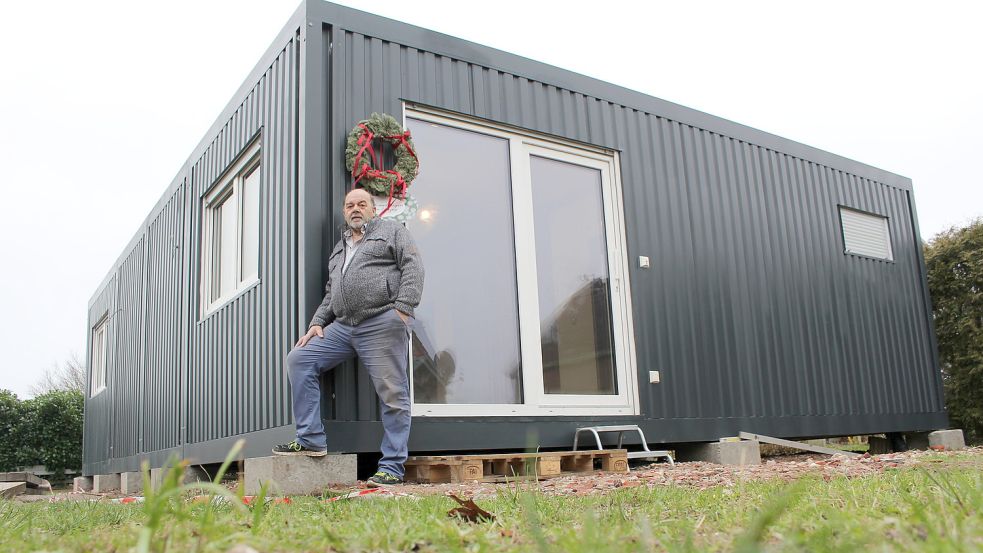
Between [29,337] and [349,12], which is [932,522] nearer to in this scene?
[349,12]

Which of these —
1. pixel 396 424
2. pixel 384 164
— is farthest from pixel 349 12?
pixel 396 424

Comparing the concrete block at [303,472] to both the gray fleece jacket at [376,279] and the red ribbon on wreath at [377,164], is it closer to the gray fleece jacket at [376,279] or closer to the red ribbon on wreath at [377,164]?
the gray fleece jacket at [376,279]

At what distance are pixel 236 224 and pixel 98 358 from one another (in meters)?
8.31

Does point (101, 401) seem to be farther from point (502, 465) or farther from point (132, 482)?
point (502, 465)

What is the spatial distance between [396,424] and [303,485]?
1.96ft

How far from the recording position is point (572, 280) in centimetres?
600

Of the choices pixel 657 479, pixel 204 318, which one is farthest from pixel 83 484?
pixel 657 479

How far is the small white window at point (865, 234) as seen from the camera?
27.1ft

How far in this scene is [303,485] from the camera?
421 centimetres

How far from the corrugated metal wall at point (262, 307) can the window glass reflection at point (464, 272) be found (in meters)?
0.83

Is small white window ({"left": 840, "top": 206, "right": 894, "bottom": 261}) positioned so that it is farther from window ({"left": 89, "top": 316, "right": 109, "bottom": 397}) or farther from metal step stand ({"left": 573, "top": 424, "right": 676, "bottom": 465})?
window ({"left": 89, "top": 316, "right": 109, "bottom": 397})

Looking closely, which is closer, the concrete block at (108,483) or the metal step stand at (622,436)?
the metal step stand at (622,436)

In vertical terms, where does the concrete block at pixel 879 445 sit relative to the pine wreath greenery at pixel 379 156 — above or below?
below

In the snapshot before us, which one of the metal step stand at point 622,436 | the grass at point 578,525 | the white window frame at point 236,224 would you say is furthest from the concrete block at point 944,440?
the white window frame at point 236,224
